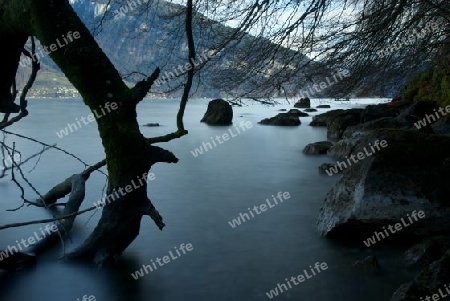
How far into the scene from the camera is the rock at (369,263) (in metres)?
6.65

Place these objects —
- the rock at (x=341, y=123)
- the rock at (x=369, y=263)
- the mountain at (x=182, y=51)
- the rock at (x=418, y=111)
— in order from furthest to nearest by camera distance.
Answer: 1. the rock at (x=341, y=123)
2. the rock at (x=418, y=111)
3. the mountain at (x=182, y=51)
4. the rock at (x=369, y=263)

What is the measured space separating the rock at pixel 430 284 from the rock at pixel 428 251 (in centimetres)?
180

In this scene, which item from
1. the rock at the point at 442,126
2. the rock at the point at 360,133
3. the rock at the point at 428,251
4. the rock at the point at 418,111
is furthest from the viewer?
the rock at the point at 418,111

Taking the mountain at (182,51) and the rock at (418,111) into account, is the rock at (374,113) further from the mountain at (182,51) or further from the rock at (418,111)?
the mountain at (182,51)

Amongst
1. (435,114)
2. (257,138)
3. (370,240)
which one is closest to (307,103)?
(257,138)

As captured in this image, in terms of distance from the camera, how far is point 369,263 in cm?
670

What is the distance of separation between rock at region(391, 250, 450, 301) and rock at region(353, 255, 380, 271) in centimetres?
175

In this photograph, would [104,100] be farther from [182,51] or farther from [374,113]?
[374,113]

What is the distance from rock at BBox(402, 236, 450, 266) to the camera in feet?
21.4

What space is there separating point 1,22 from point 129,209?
9.77 feet

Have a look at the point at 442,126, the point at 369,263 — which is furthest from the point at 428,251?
the point at 442,126

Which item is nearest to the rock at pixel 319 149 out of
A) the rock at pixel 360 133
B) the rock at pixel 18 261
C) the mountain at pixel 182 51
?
the rock at pixel 360 133

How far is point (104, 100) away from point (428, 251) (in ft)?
16.4

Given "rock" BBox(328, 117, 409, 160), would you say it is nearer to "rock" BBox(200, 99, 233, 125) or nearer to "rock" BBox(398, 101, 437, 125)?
"rock" BBox(398, 101, 437, 125)
